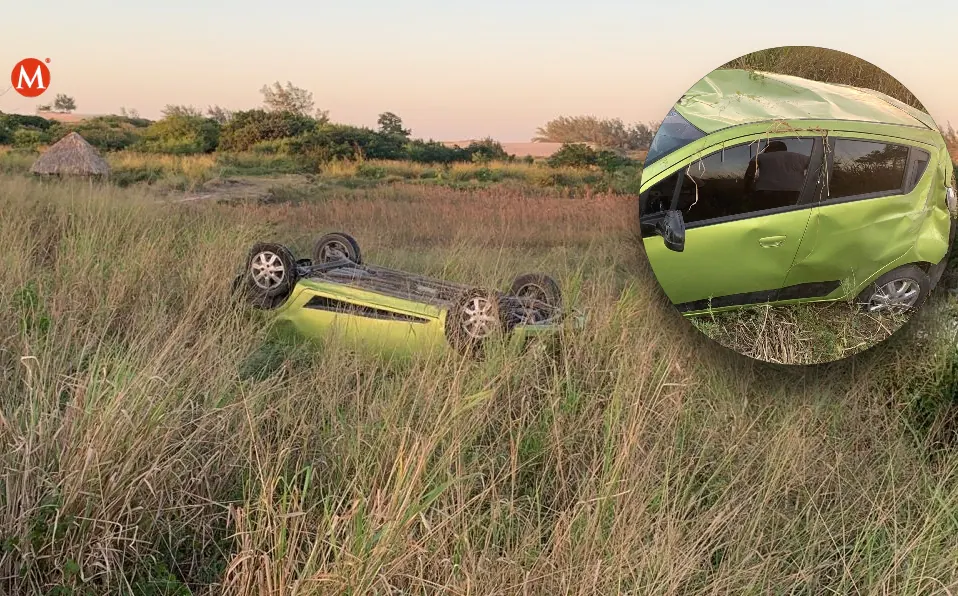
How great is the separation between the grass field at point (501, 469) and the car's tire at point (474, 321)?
276 mm

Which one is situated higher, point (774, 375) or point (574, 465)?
point (774, 375)

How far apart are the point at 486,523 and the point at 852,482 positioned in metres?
1.40

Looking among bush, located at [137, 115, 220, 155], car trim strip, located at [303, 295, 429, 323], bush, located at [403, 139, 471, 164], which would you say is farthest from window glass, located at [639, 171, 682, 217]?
bush, located at [137, 115, 220, 155]

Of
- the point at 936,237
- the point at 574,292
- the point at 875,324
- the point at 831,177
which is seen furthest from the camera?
the point at 574,292

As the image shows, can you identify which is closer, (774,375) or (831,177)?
(831,177)

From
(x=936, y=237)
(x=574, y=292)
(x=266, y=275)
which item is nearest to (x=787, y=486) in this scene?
(x=936, y=237)

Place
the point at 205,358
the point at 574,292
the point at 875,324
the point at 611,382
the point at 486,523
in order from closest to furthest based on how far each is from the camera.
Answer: the point at 875,324
the point at 486,523
the point at 611,382
the point at 205,358
the point at 574,292

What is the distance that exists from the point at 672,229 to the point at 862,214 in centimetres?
38

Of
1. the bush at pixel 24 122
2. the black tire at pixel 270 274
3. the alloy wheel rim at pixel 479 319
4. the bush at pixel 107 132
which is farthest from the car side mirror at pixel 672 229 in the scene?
the bush at pixel 24 122

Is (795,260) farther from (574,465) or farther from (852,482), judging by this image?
(852,482)

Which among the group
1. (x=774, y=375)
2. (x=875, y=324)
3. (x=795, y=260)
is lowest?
(x=774, y=375)

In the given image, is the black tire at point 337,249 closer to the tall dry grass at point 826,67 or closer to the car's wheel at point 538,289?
the car's wheel at point 538,289

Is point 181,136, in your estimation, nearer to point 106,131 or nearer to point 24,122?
point 106,131

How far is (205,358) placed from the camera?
340 centimetres
